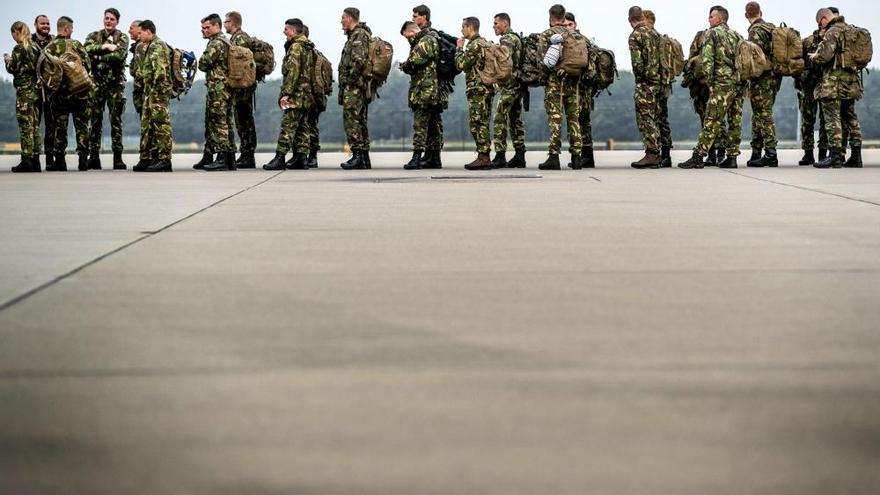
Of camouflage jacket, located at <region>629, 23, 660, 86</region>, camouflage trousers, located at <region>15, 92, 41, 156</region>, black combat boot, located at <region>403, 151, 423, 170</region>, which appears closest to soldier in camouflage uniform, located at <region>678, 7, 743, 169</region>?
camouflage jacket, located at <region>629, 23, 660, 86</region>

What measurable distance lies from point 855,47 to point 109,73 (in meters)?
9.98

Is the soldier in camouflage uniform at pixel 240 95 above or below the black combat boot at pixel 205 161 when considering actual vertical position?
above

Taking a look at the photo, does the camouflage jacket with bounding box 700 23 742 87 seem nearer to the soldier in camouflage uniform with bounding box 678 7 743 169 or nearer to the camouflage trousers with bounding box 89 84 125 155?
the soldier in camouflage uniform with bounding box 678 7 743 169

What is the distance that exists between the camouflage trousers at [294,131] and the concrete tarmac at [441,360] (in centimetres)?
1051

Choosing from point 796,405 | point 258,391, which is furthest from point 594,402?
point 258,391

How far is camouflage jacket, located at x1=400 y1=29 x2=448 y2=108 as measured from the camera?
18062 millimetres

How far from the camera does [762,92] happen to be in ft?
60.8

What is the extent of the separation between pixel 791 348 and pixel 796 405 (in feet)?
2.59

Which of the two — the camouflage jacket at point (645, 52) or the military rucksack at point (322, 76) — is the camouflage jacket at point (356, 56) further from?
the camouflage jacket at point (645, 52)

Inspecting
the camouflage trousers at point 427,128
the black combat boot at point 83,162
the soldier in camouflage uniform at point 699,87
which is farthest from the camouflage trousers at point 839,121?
the black combat boot at point 83,162

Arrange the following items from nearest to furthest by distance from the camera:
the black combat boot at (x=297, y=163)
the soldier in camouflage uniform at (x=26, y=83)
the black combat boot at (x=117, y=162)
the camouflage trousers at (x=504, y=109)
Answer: the soldier in camouflage uniform at (x=26, y=83)
the camouflage trousers at (x=504, y=109)
the black combat boot at (x=297, y=163)
the black combat boot at (x=117, y=162)

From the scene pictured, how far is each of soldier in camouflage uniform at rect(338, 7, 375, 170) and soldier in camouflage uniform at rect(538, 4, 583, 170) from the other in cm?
246

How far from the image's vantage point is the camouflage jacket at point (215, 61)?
58.2 feet

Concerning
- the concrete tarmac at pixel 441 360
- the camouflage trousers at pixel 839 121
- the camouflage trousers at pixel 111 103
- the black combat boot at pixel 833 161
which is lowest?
the concrete tarmac at pixel 441 360
